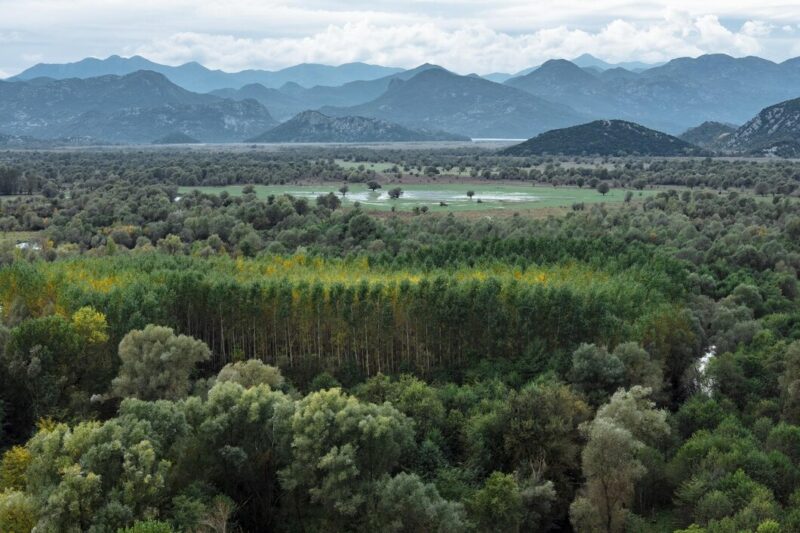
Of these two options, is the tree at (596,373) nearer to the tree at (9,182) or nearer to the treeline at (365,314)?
the treeline at (365,314)

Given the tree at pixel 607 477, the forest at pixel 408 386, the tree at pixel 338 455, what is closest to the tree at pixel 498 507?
the forest at pixel 408 386

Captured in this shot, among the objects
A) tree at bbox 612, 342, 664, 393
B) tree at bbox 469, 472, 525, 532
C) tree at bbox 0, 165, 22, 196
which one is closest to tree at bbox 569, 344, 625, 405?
tree at bbox 612, 342, 664, 393

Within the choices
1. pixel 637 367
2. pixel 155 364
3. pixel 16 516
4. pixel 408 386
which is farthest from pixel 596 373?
pixel 16 516

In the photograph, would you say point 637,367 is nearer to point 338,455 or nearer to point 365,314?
point 365,314

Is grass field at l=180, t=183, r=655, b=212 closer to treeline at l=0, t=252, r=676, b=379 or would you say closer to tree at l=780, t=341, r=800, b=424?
treeline at l=0, t=252, r=676, b=379

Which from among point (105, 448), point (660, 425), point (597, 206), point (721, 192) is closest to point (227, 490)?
point (105, 448)

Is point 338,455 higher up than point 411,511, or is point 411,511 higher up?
point 338,455
